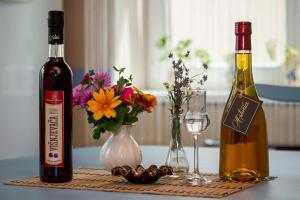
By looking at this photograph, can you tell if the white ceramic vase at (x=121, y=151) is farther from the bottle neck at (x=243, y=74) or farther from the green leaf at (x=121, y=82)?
the bottle neck at (x=243, y=74)

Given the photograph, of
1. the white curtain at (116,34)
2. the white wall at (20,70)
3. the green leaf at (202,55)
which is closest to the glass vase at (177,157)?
the white wall at (20,70)

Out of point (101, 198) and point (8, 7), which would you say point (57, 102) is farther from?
point (8, 7)

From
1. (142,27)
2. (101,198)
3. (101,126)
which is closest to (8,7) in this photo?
(142,27)

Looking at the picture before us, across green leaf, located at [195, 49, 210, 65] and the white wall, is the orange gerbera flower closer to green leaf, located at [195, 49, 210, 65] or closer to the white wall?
the white wall

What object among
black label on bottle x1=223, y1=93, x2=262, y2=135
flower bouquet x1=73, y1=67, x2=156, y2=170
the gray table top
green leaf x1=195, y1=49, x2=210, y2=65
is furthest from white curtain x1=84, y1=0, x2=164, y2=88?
black label on bottle x1=223, y1=93, x2=262, y2=135

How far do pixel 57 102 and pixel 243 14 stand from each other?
11.9ft

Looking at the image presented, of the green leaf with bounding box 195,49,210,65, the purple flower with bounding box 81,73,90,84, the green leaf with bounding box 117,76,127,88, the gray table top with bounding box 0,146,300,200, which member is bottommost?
the gray table top with bounding box 0,146,300,200

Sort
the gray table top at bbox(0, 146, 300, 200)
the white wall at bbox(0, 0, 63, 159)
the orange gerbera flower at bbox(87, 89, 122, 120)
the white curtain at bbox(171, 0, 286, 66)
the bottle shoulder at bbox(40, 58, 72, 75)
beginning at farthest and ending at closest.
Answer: the white curtain at bbox(171, 0, 286, 66)
the white wall at bbox(0, 0, 63, 159)
the orange gerbera flower at bbox(87, 89, 122, 120)
the bottle shoulder at bbox(40, 58, 72, 75)
the gray table top at bbox(0, 146, 300, 200)

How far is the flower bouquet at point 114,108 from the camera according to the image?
4.81 ft

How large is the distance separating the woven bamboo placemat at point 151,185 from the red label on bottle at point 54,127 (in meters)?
0.05

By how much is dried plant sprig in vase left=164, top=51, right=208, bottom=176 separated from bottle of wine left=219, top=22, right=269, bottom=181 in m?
0.08

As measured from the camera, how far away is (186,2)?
499cm

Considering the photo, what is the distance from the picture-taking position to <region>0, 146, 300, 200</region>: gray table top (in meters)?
1.23

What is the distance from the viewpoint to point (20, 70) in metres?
4.23
